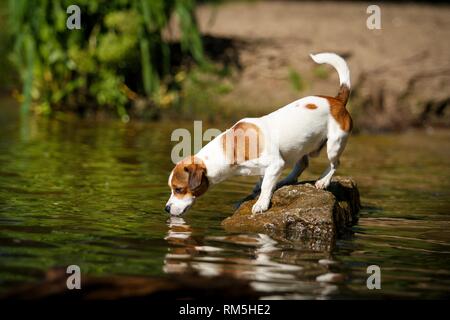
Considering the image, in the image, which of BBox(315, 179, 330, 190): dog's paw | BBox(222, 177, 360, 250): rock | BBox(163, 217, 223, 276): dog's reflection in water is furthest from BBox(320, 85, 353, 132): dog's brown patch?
BBox(163, 217, 223, 276): dog's reflection in water

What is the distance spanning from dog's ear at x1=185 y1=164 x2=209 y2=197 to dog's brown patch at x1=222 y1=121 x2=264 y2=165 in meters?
0.25

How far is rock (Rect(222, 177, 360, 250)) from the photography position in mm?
6707

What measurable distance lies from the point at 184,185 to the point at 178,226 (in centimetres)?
34

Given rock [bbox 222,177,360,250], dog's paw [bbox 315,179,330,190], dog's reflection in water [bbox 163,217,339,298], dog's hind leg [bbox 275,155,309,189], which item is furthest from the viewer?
dog's hind leg [bbox 275,155,309,189]

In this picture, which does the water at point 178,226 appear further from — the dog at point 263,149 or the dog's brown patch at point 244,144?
the dog's brown patch at point 244,144

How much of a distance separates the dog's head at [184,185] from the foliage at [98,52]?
679cm

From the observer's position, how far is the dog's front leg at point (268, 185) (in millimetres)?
7008

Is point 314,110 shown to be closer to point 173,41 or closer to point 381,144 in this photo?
point 381,144

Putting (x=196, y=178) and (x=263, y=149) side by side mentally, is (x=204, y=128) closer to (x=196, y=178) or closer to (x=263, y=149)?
(x=263, y=149)

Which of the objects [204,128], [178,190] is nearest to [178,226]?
[178,190]

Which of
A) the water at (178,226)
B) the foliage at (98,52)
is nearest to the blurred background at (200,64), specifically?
the foliage at (98,52)

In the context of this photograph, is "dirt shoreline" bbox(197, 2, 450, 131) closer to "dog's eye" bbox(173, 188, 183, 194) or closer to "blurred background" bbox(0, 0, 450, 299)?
"blurred background" bbox(0, 0, 450, 299)

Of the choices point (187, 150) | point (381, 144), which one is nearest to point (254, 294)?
point (187, 150)

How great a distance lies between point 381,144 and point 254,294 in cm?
826
